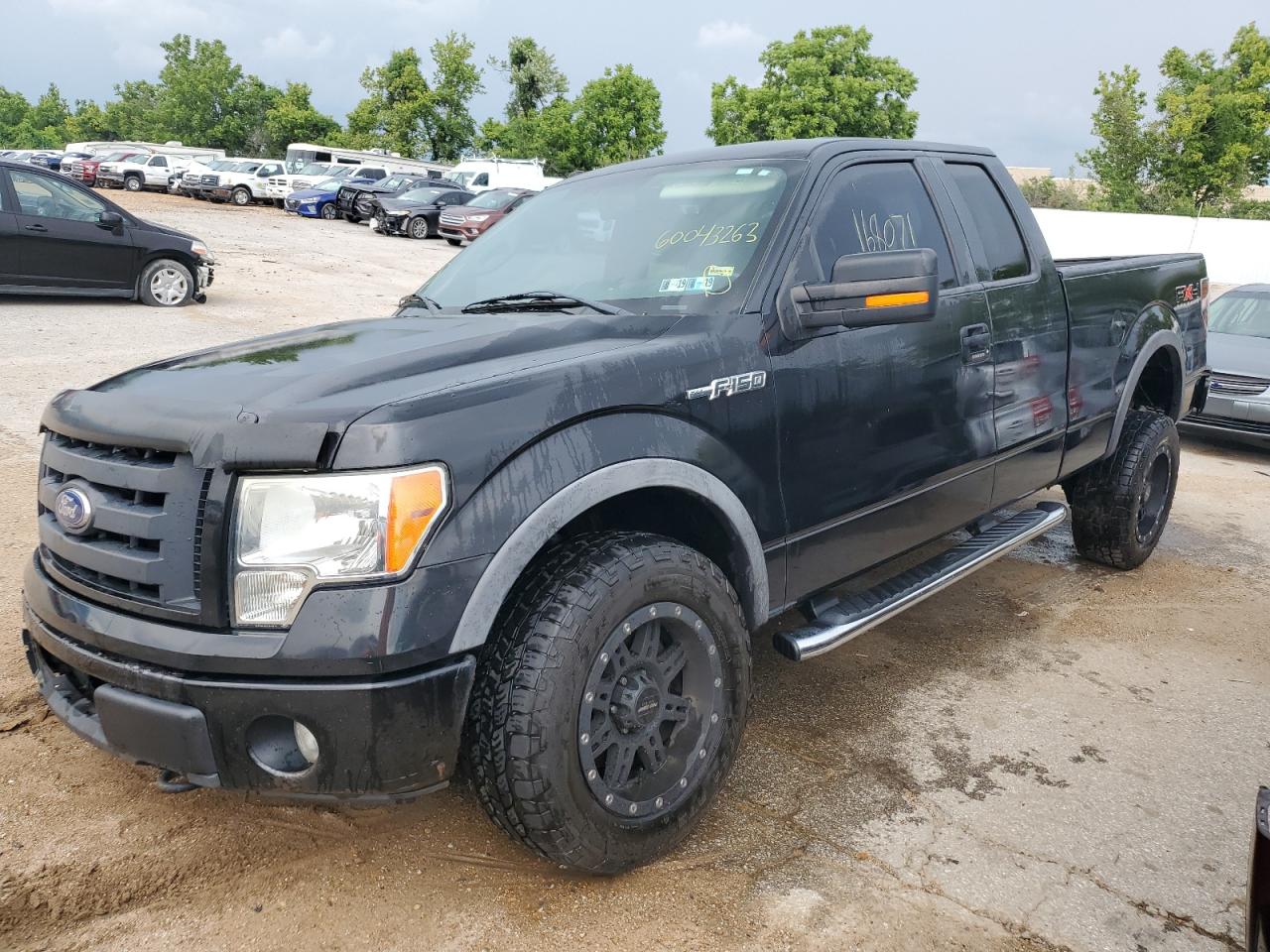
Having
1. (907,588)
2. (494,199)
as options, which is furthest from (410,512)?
(494,199)

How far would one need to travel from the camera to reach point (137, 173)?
37.8 meters

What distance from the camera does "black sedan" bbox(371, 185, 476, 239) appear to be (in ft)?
86.7

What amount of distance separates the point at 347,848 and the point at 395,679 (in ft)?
2.83

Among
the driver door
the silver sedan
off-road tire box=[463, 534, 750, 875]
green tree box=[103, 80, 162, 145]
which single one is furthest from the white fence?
green tree box=[103, 80, 162, 145]

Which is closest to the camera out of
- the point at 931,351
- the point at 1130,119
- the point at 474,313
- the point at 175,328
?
the point at 474,313

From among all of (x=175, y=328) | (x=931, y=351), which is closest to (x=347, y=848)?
(x=931, y=351)

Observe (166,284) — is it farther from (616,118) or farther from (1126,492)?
(616,118)

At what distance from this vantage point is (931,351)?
3.52m

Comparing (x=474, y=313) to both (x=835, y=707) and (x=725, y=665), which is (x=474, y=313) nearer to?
(x=725, y=665)

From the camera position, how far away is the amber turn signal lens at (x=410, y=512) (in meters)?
2.14

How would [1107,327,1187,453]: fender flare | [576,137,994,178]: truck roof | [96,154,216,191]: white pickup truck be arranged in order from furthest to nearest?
[96,154,216,191]: white pickup truck
[1107,327,1187,453]: fender flare
[576,137,994,178]: truck roof

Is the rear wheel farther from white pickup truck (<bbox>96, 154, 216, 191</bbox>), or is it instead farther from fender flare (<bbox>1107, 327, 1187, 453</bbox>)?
white pickup truck (<bbox>96, 154, 216, 191</bbox>)

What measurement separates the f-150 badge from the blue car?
1193 inches

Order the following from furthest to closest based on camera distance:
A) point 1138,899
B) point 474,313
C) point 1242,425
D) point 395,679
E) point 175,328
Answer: point 175,328
point 1242,425
point 474,313
point 1138,899
point 395,679
